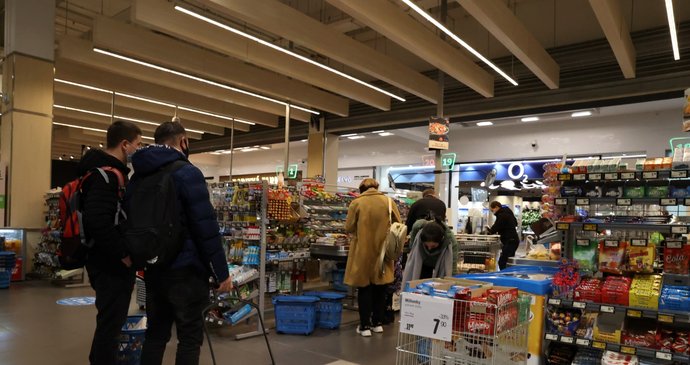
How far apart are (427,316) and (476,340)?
255 millimetres

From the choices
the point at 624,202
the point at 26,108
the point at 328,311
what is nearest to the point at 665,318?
the point at 624,202

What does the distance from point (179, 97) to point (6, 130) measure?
4422 millimetres

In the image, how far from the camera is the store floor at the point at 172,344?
13.8 feet

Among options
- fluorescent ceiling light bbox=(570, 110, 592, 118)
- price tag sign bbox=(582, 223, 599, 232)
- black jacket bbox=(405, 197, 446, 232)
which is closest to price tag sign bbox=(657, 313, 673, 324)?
price tag sign bbox=(582, 223, 599, 232)

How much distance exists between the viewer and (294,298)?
5238 mm

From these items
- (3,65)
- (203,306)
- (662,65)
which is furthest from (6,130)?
(662,65)

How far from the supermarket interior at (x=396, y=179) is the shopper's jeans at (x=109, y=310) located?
0.07 meters

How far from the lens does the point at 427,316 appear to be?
246cm

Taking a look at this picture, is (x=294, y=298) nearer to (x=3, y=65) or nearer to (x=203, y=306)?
(x=203, y=306)

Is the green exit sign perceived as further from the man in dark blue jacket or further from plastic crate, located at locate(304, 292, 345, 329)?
the man in dark blue jacket

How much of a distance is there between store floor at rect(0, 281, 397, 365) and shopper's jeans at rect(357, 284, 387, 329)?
0.58 feet

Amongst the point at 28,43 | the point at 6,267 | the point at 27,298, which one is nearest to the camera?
the point at 27,298

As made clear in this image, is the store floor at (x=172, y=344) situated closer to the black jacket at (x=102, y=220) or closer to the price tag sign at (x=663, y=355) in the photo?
the black jacket at (x=102, y=220)

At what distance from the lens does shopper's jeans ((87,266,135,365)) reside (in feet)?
9.20
